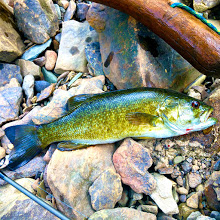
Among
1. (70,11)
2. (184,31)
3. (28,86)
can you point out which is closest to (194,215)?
(184,31)

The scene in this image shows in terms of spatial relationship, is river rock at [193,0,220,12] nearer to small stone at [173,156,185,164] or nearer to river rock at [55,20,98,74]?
river rock at [55,20,98,74]

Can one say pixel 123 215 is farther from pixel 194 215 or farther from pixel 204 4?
pixel 204 4

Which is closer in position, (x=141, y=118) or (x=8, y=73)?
(x=141, y=118)

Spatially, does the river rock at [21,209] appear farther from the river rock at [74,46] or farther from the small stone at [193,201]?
the river rock at [74,46]

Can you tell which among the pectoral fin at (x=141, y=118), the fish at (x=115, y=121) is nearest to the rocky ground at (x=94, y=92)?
the fish at (x=115, y=121)

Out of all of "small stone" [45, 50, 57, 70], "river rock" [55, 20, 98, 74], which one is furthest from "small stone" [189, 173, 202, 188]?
"small stone" [45, 50, 57, 70]

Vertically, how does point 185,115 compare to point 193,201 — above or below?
above
